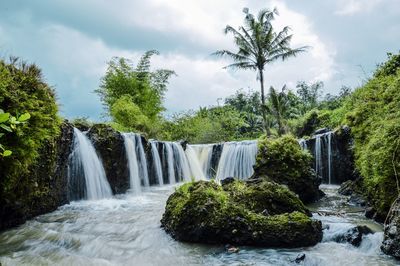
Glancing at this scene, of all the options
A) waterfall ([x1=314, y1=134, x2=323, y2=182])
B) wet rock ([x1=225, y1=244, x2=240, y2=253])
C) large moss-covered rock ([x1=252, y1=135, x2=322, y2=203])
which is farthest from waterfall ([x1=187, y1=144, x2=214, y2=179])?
wet rock ([x1=225, y1=244, x2=240, y2=253])

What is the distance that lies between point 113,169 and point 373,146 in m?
8.96

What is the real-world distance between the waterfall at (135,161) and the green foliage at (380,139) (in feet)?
27.7

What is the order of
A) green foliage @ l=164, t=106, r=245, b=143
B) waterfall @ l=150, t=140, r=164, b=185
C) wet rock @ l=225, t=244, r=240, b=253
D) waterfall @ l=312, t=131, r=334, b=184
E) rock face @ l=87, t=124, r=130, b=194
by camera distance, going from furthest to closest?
green foliage @ l=164, t=106, r=245, b=143 < waterfall @ l=150, t=140, r=164, b=185 < waterfall @ l=312, t=131, r=334, b=184 < rock face @ l=87, t=124, r=130, b=194 < wet rock @ l=225, t=244, r=240, b=253

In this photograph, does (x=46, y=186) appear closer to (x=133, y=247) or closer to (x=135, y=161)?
(x=133, y=247)

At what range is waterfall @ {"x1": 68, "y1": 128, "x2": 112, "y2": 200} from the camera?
11.0 m

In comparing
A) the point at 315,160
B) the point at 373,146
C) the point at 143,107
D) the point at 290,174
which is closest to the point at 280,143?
the point at 290,174

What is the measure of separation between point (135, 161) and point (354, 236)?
34.1ft

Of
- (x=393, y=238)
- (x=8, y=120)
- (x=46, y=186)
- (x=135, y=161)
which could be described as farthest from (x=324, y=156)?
(x=8, y=120)

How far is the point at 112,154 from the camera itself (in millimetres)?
13133

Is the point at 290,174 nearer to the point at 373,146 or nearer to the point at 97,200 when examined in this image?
the point at 373,146

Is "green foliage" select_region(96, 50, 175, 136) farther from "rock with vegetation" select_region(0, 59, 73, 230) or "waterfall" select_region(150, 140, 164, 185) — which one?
"rock with vegetation" select_region(0, 59, 73, 230)

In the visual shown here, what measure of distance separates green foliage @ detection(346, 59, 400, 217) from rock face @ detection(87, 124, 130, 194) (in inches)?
329

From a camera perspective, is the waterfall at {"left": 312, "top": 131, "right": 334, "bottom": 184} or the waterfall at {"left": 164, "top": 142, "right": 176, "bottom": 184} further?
the waterfall at {"left": 164, "top": 142, "right": 176, "bottom": 184}

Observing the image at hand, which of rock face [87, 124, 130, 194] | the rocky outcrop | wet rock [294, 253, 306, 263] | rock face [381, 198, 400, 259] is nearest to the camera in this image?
wet rock [294, 253, 306, 263]
